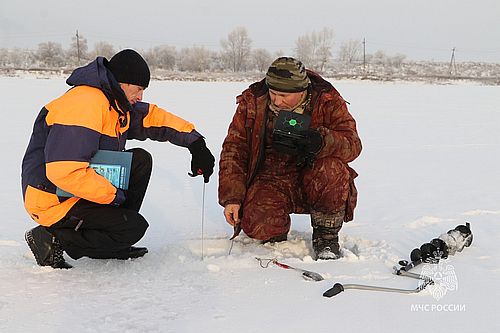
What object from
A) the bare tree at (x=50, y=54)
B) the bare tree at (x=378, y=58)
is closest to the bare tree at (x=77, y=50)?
the bare tree at (x=50, y=54)

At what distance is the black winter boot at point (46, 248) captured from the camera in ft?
8.30

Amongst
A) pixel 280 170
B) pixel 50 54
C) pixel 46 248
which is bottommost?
pixel 46 248

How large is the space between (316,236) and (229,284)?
2.14ft

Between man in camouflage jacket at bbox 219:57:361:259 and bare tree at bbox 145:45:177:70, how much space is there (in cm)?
4028

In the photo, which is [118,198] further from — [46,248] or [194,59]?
[194,59]

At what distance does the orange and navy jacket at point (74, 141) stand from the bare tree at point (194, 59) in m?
38.4

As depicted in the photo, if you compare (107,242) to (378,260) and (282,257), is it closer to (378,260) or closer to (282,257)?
(282,257)

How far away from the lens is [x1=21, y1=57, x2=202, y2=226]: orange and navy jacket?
7.39 ft

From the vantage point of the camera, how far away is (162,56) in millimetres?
44281

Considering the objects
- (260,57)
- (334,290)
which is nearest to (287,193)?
(334,290)

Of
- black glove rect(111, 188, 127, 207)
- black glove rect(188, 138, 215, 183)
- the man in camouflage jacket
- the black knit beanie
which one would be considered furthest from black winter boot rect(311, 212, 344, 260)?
the black knit beanie

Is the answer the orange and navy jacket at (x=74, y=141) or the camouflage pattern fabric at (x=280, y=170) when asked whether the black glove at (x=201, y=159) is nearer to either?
the camouflage pattern fabric at (x=280, y=170)

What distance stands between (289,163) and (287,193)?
0.18m

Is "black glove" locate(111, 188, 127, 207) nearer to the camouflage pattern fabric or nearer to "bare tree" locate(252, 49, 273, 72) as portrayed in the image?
the camouflage pattern fabric
